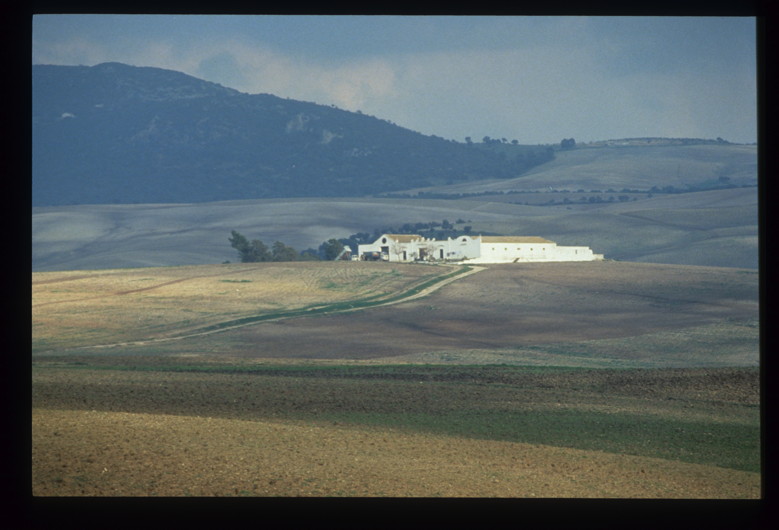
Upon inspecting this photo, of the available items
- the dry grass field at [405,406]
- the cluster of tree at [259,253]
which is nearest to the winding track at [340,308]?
the dry grass field at [405,406]

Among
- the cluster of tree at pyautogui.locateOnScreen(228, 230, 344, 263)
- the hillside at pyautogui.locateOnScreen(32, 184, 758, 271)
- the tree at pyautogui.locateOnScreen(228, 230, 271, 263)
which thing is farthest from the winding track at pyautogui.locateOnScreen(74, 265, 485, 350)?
the hillside at pyautogui.locateOnScreen(32, 184, 758, 271)

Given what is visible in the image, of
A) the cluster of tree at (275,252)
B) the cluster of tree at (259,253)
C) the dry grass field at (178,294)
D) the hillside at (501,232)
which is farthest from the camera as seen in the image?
the hillside at (501,232)

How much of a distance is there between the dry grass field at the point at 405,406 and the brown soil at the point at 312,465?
0.18 feet

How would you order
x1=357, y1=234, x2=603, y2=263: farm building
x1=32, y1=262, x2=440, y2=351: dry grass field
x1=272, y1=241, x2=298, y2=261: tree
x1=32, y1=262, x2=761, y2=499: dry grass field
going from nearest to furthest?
x1=32, y1=262, x2=761, y2=499: dry grass field → x1=32, y1=262, x2=440, y2=351: dry grass field → x1=357, y1=234, x2=603, y2=263: farm building → x1=272, y1=241, x2=298, y2=261: tree

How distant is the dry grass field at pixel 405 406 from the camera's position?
14523 mm

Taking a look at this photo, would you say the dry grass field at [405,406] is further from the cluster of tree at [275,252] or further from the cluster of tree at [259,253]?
the cluster of tree at [259,253]

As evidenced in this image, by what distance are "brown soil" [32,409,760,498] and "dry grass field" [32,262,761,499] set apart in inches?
2.1

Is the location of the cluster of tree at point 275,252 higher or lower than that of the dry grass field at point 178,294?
higher

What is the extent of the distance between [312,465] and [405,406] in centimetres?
1072

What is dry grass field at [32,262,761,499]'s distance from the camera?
14523 mm

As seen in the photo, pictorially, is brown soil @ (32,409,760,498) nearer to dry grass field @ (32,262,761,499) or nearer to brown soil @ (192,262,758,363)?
dry grass field @ (32,262,761,499)

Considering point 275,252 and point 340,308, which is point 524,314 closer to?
point 340,308
